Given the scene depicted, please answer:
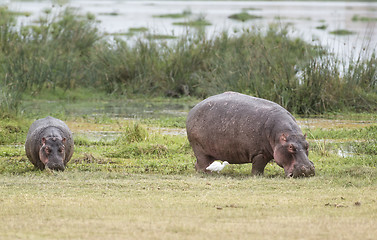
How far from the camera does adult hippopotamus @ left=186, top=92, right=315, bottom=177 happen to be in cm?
838

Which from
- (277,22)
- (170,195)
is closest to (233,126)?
(170,195)

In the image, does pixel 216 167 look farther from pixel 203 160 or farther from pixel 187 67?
pixel 187 67

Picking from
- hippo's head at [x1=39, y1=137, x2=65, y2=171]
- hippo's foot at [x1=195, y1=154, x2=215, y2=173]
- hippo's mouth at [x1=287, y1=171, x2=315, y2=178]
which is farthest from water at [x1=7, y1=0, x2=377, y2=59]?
hippo's head at [x1=39, y1=137, x2=65, y2=171]

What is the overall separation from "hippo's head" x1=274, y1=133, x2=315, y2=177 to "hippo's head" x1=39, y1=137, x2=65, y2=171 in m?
2.94

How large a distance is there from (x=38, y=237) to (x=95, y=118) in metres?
9.60

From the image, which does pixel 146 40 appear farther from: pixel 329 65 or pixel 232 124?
pixel 232 124

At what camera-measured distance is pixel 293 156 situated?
27.3 ft

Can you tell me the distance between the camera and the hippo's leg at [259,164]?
8.84 meters

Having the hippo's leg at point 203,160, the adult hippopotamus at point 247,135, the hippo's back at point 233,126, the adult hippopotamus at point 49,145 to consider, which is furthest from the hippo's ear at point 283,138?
the adult hippopotamus at point 49,145

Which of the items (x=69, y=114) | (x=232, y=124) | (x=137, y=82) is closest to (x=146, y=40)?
(x=137, y=82)

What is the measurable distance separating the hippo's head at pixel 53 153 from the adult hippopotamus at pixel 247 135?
70.8 inches

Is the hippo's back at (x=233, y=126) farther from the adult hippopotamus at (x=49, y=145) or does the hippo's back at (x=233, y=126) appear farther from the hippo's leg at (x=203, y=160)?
the adult hippopotamus at (x=49, y=145)

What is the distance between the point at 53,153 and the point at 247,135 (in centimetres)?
266

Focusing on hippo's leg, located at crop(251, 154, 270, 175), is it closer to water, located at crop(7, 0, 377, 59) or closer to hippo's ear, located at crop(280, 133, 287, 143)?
hippo's ear, located at crop(280, 133, 287, 143)
